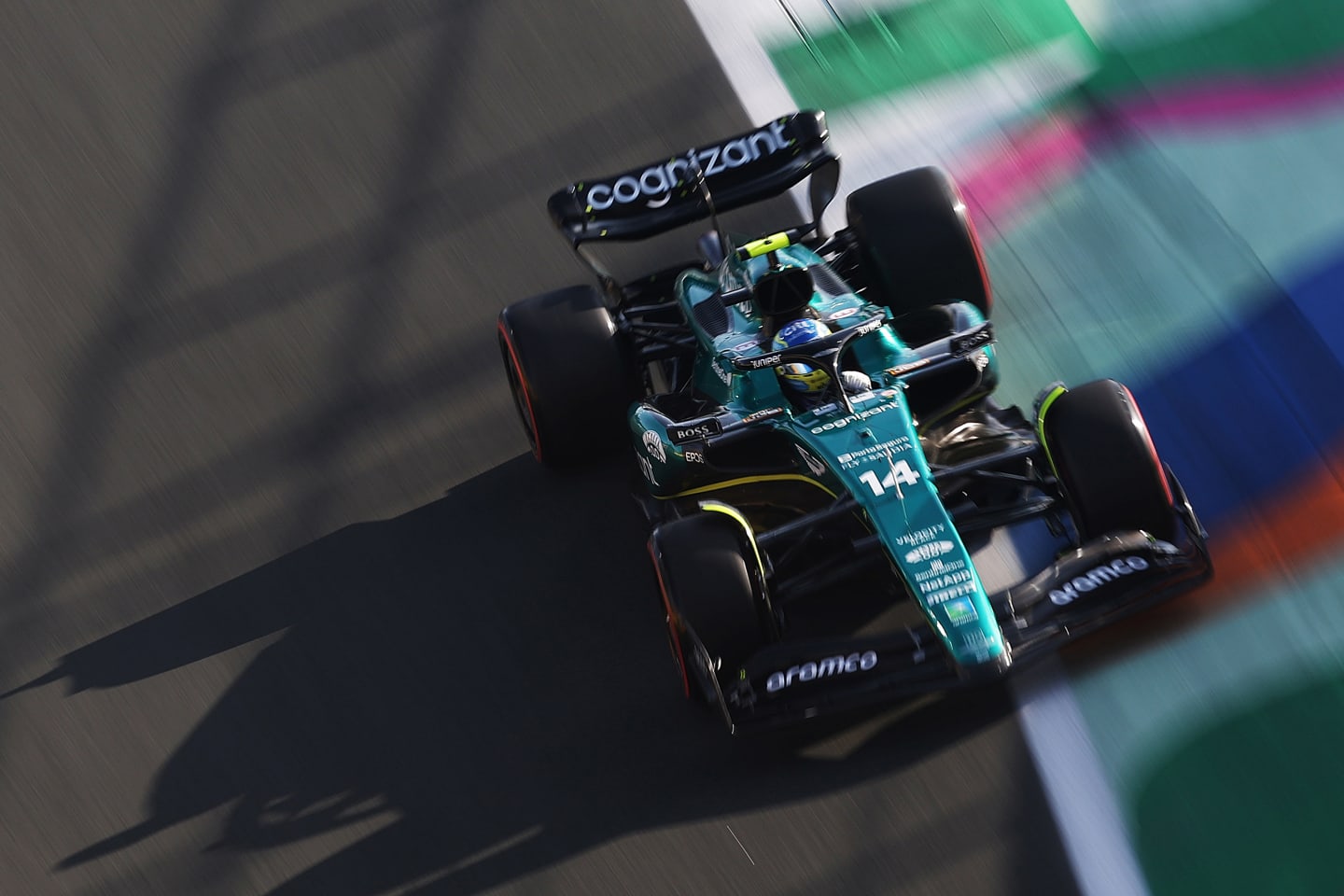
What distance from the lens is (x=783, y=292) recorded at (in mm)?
6758

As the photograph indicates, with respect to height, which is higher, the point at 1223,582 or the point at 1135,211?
the point at 1135,211

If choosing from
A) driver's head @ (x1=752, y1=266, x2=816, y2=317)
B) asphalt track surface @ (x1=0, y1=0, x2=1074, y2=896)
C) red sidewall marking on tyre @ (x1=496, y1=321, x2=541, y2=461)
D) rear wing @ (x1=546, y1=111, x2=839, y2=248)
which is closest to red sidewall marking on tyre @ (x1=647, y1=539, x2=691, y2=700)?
asphalt track surface @ (x1=0, y1=0, x2=1074, y2=896)

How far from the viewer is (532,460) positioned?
782cm

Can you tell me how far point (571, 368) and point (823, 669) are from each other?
2.00 meters

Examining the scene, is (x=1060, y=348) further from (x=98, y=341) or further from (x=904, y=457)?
(x=98, y=341)

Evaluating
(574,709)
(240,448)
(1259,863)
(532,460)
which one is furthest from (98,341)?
(1259,863)

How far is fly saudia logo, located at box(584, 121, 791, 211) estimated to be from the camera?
7.51 meters

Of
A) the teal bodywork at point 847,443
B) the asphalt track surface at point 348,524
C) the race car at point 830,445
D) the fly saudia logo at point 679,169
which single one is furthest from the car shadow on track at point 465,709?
the fly saudia logo at point 679,169

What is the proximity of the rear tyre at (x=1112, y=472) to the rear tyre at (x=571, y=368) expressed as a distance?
2.00 meters

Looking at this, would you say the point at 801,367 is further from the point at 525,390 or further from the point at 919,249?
the point at 525,390

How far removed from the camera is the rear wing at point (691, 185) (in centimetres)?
749

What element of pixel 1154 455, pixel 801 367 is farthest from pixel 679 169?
pixel 1154 455

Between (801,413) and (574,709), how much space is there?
1.48 meters

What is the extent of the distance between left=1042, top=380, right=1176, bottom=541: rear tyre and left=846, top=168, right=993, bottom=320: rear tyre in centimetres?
122
